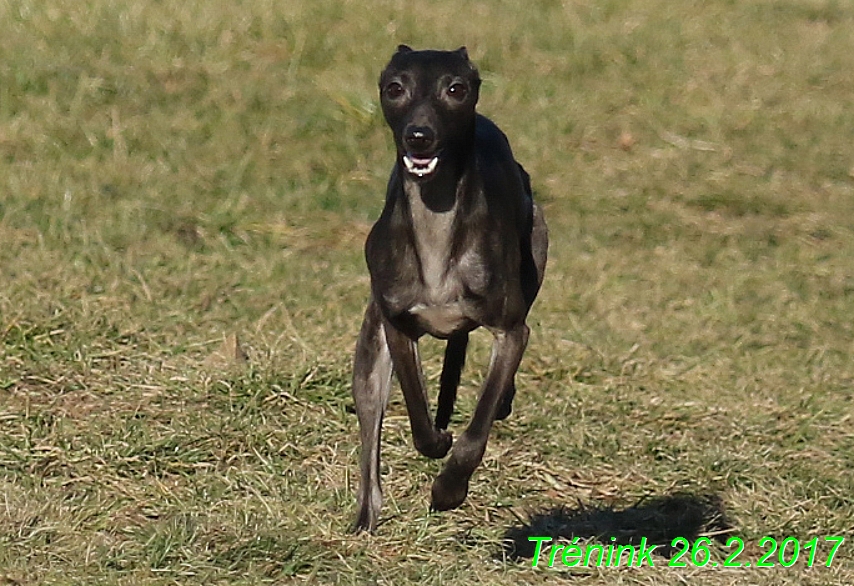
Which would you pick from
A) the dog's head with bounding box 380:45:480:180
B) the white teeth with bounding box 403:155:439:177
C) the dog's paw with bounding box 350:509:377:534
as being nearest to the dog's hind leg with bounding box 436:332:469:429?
the dog's paw with bounding box 350:509:377:534

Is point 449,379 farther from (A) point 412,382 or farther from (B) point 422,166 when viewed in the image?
(B) point 422,166

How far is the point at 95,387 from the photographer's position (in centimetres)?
677

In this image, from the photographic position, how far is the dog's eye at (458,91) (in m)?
4.48

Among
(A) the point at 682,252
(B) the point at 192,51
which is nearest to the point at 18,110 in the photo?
(B) the point at 192,51

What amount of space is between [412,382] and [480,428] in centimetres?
24

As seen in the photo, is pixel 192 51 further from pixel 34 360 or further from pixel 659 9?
pixel 34 360

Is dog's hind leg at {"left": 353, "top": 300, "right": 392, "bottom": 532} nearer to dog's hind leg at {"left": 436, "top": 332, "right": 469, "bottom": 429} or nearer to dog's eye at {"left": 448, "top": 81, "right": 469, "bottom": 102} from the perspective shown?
dog's hind leg at {"left": 436, "top": 332, "right": 469, "bottom": 429}

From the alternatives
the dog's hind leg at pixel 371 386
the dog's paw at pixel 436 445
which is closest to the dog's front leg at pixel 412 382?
the dog's paw at pixel 436 445

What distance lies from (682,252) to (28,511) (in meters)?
→ 4.76

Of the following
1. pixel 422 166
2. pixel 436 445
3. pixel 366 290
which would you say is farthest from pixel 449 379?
pixel 366 290

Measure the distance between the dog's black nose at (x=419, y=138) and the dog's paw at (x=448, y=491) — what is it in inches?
36.0

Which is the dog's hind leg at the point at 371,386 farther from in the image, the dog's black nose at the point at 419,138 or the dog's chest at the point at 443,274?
the dog's black nose at the point at 419,138

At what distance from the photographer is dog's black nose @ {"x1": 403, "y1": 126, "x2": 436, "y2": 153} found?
435cm

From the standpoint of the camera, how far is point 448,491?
4.66 m
